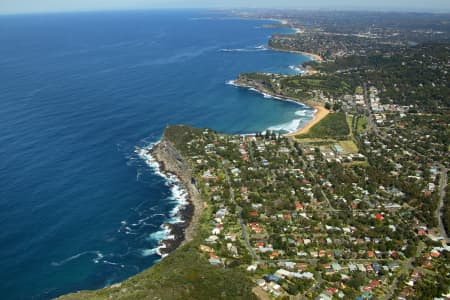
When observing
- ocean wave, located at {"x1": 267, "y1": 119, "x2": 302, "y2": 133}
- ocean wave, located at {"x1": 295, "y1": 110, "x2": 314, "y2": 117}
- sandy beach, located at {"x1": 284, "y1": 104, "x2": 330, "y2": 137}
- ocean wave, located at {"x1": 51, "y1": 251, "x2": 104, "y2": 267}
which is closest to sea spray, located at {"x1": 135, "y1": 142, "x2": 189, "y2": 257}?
ocean wave, located at {"x1": 51, "y1": 251, "x2": 104, "y2": 267}

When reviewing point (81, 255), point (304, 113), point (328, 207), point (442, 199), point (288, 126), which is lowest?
point (81, 255)

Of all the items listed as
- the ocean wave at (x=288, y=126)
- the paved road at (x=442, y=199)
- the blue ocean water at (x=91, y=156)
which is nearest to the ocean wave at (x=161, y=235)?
the blue ocean water at (x=91, y=156)

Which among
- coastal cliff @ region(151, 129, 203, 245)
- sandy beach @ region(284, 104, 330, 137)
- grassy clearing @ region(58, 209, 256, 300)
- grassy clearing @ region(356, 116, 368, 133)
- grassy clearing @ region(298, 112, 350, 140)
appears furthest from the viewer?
grassy clearing @ region(356, 116, 368, 133)

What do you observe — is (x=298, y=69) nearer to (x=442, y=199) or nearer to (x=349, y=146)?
(x=349, y=146)

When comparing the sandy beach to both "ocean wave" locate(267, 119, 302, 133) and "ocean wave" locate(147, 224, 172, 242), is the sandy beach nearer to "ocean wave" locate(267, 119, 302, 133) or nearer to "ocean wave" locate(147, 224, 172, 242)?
"ocean wave" locate(267, 119, 302, 133)

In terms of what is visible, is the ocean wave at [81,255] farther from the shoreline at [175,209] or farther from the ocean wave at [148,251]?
the shoreline at [175,209]

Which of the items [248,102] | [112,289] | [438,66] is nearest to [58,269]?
[112,289]

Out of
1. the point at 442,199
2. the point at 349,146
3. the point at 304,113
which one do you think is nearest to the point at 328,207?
the point at 442,199
